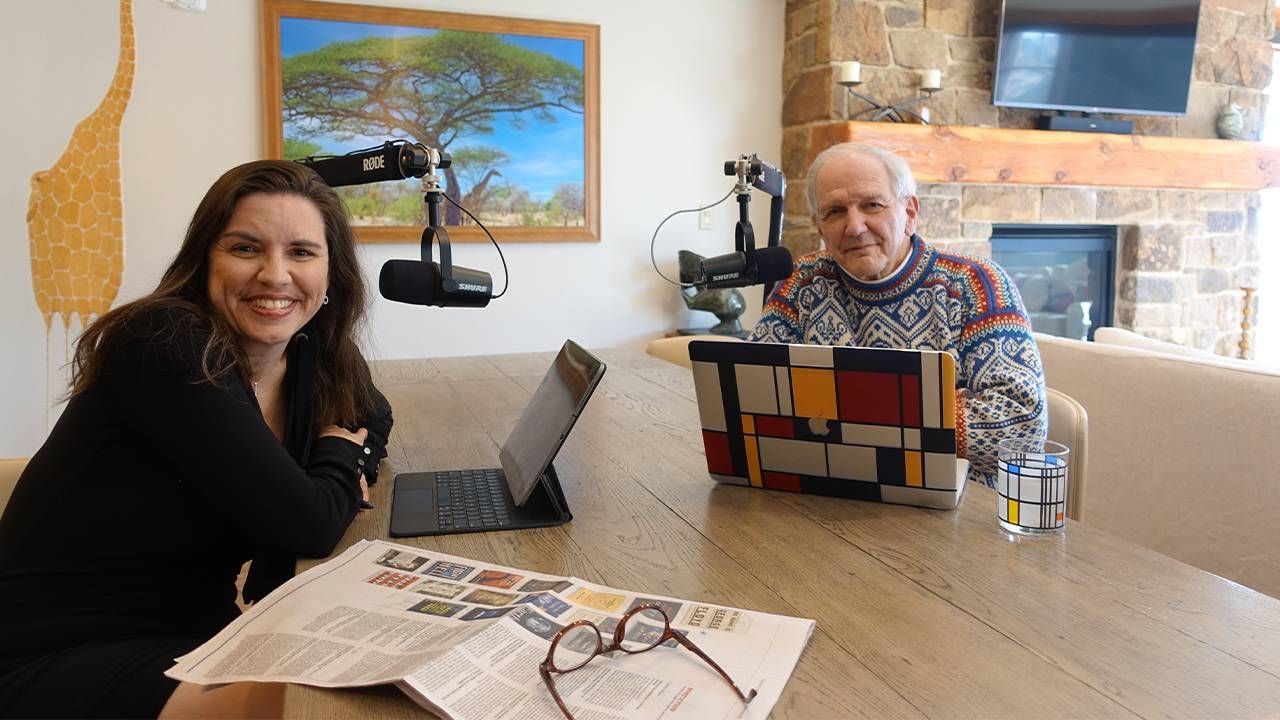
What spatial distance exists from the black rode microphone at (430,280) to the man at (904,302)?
74 centimetres

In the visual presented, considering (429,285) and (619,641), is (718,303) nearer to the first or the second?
(429,285)

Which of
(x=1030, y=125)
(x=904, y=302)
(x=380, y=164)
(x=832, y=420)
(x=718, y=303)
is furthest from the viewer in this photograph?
(x=1030, y=125)

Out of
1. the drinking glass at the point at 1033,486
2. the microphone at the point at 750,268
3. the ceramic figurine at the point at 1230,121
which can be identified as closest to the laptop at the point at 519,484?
the microphone at the point at 750,268

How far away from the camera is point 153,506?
3.95 feet

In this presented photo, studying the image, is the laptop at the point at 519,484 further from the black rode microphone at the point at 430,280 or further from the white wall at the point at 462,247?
the white wall at the point at 462,247

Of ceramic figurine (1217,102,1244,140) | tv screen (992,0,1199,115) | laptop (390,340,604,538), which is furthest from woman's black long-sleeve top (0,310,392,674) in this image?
ceramic figurine (1217,102,1244,140)

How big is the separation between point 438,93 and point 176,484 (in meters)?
3.03

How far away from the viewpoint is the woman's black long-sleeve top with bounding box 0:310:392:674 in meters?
1.13

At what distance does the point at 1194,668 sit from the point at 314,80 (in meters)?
3.76

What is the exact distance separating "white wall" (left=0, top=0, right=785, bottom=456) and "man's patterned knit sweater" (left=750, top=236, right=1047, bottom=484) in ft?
5.92

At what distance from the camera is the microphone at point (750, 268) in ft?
4.71

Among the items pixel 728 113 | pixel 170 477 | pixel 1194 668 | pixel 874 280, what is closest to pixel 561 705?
pixel 1194 668

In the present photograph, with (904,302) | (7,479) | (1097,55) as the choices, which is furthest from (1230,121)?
(7,479)

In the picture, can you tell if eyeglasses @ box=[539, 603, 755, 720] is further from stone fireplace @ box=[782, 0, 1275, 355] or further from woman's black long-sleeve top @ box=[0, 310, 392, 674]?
stone fireplace @ box=[782, 0, 1275, 355]
